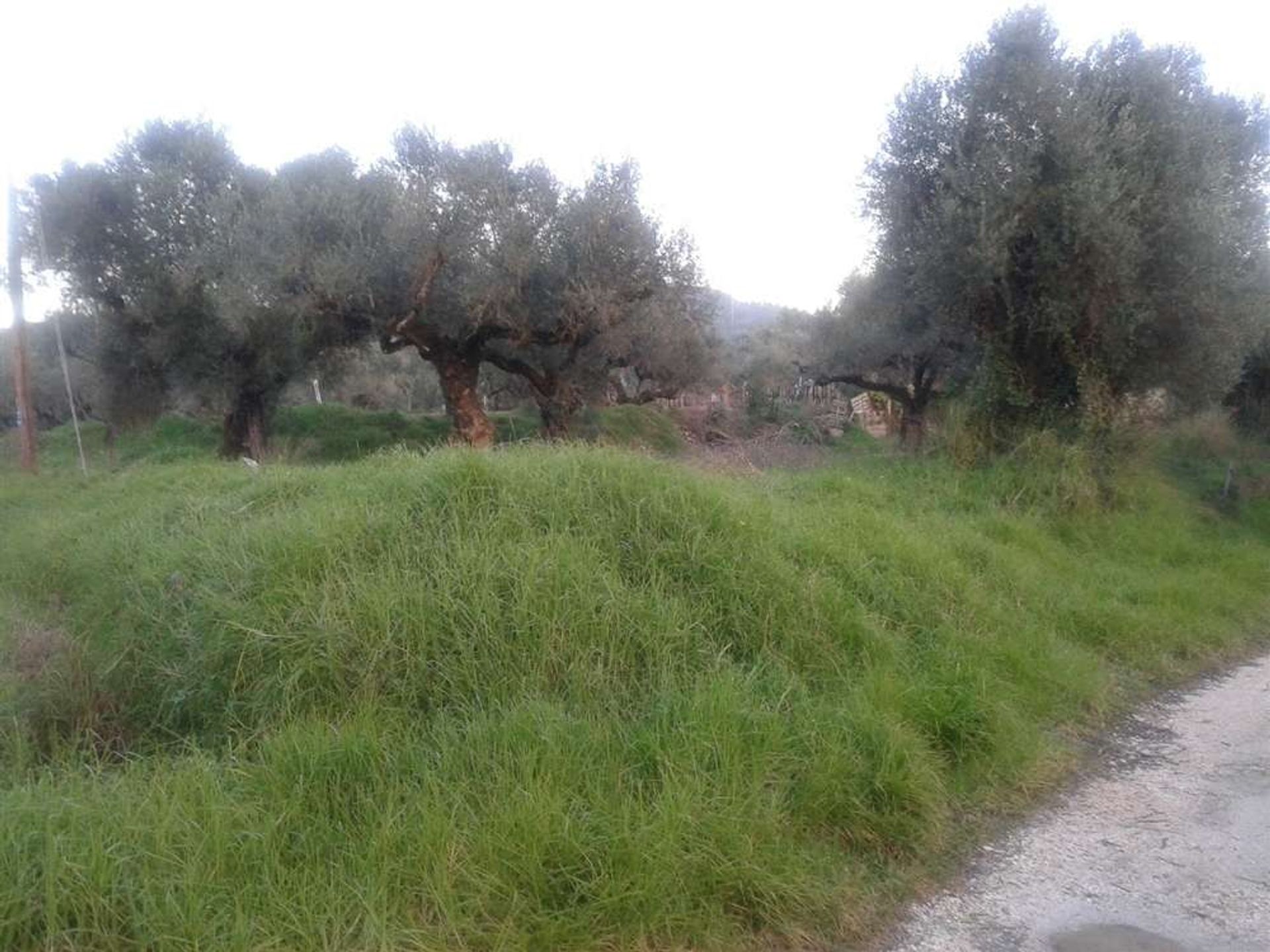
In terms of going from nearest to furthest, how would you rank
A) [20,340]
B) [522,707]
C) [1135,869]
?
[1135,869] → [522,707] → [20,340]

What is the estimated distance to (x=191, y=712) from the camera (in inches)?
203

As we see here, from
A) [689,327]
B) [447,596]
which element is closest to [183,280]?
[689,327]

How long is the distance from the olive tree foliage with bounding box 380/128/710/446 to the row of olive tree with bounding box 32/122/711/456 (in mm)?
32

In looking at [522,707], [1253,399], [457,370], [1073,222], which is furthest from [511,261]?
[1253,399]

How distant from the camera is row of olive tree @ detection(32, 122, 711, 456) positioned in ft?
54.5

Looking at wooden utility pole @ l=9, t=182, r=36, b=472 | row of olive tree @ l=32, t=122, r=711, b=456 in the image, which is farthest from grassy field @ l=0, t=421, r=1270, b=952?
wooden utility pole @ l=9, t=182, r=36, b=472

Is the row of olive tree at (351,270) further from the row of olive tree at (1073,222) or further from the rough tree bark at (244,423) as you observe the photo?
the row of olive tree at (1073,222)

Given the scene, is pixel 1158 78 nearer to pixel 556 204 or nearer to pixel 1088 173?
pixel 1088 173

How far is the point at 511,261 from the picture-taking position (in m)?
16.2

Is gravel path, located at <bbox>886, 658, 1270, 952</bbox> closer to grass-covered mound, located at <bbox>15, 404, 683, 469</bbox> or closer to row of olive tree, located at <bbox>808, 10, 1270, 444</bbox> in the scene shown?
row of olive tree, located at <bbox>808, 10, 1270, 444</bbox>

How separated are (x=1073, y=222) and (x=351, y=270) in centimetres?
1110

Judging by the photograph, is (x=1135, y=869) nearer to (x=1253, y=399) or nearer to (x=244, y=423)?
(x=1253, y=399)

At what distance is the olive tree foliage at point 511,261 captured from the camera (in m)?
16.4

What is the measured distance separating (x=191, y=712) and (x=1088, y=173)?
10.5 metres
